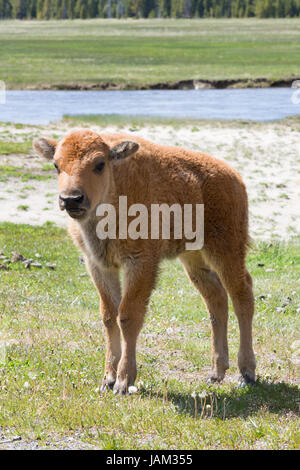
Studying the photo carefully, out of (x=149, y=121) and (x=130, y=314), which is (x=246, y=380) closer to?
(x=130, y=314)

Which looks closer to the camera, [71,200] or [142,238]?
[71,200]

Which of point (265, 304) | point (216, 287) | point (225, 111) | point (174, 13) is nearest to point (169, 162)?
point (216, 287)

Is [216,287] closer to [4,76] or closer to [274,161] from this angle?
[274,161]

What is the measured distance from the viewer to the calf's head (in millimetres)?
6414

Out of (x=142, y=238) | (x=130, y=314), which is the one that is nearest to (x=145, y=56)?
(x=142, y=238)

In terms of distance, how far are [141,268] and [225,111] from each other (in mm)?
37009

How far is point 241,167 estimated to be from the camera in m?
25.5

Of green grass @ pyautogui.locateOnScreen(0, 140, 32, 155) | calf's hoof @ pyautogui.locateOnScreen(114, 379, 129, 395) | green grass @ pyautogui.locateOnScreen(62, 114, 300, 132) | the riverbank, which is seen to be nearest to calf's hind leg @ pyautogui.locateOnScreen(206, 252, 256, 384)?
calf's hoof @ pyautogui.locateOnScreen(114, 379, 129, 395)

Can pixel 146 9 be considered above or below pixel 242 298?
below

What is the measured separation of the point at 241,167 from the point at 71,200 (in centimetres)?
1955

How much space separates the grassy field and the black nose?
50.0 metres

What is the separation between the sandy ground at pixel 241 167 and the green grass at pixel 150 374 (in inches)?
252

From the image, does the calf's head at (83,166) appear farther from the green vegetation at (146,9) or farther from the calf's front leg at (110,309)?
the green vegetation at (146,9)

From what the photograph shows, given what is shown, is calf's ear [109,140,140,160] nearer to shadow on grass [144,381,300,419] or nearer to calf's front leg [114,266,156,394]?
calf's front leg [114,266,156,394]
